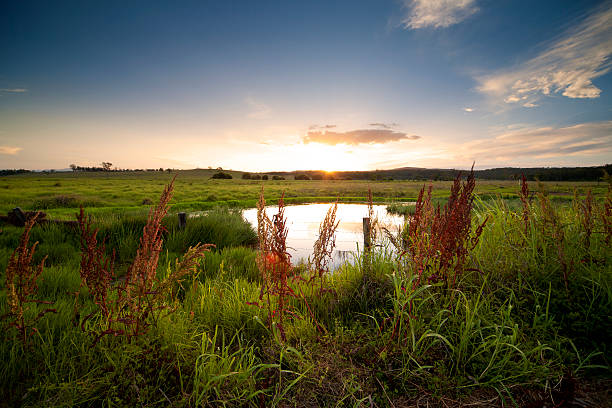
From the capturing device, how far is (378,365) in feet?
8.54

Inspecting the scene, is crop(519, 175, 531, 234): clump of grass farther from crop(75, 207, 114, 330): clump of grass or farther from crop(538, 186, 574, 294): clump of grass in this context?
crop(75, 207, 114, 330): clump of grass

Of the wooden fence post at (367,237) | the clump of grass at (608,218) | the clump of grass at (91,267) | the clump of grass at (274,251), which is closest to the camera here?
the clump of grass at (91,267)

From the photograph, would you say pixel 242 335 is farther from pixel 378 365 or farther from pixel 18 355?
pixel 18 355

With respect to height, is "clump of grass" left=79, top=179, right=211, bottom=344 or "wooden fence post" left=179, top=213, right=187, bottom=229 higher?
"clump of grass" left=79, top=179, right=211, bottom=344

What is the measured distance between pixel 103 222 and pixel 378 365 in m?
10.6

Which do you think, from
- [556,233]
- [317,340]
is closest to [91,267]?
[317,340]

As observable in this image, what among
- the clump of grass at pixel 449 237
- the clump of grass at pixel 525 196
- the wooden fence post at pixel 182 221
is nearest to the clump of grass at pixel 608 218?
the clump of grass at pixel 525 196

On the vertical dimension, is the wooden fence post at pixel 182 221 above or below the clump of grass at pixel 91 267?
below

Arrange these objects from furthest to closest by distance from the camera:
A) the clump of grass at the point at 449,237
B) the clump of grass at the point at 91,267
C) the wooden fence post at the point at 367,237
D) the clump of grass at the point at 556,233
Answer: the wooden fence post at the point at 367,237
the clump of grass at the point at 556,233
the clump of grass at the point at 449,237
the clump of grass at the point at 91,267

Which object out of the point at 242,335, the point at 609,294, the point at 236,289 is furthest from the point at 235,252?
the point at 609,294

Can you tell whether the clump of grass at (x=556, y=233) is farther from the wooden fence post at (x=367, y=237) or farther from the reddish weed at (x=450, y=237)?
the wooden fence post at (x=367, y=237)

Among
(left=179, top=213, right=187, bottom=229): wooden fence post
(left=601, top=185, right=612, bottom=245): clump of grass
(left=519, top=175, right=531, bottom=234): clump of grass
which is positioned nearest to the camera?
(left=601, top=185, right=612, bottom=245): clump of grass

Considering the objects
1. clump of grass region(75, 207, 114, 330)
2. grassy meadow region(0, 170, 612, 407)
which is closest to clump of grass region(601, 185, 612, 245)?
grassy meadow region(0, 170, 612, 407)

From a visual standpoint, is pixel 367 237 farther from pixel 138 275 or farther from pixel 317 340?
pixel 138 275
